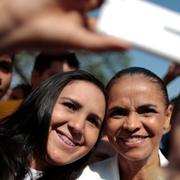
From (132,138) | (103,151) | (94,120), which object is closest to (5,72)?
(103,151)

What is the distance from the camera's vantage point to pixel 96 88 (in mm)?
2285

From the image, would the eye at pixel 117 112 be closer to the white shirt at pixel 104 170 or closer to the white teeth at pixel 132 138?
the white teeth at pixel 132 138

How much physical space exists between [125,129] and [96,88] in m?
0.28

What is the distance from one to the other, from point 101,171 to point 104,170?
0.02 metres

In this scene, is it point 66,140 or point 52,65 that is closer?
point 66,140

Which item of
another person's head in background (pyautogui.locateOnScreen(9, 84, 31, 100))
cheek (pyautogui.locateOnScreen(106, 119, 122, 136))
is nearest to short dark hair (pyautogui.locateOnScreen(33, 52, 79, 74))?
another person's head in background (pyautogui.locateOnScreen(9, 84, 31, 100))

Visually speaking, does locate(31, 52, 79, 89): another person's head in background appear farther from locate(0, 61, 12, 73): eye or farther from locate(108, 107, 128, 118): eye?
locate(108, 107, 128, 118): eye

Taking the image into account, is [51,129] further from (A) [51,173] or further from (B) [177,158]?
(B) [177,158]

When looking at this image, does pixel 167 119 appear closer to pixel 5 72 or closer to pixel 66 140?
pixel 66 140

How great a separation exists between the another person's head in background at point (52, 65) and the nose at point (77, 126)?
878mm

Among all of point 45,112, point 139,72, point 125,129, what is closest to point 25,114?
point 45,112

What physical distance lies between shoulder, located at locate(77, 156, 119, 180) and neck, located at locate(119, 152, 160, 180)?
0.19 ft

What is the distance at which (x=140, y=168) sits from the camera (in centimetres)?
248

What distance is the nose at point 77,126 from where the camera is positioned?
2133 mm
